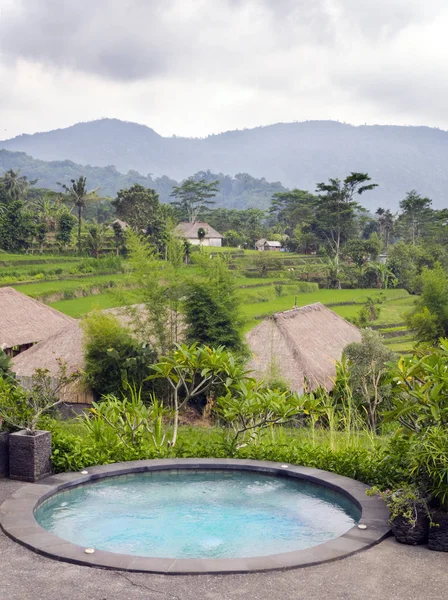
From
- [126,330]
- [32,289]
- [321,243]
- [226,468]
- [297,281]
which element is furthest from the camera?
[321,243]

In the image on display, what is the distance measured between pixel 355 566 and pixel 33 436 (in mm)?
3286

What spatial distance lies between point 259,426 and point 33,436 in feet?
8.31

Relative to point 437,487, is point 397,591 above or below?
below

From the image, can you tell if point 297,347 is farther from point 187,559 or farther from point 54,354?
point 187,559

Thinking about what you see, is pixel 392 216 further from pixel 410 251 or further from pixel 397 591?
pixel 397 591

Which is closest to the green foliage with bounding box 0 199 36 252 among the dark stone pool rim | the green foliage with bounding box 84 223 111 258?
the green foliage with bounding box 84 223 111 258

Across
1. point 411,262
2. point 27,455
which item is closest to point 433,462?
point 27,455

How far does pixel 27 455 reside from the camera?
6715mm

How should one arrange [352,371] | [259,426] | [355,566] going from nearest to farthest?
[355,566] < [259,426] < [352,371]

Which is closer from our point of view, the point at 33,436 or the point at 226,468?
the point at 33,436

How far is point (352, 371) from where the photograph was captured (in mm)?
15484

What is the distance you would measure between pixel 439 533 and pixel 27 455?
370cm

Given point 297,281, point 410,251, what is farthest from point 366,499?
point 410,251

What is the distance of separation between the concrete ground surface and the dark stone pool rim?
72mm
